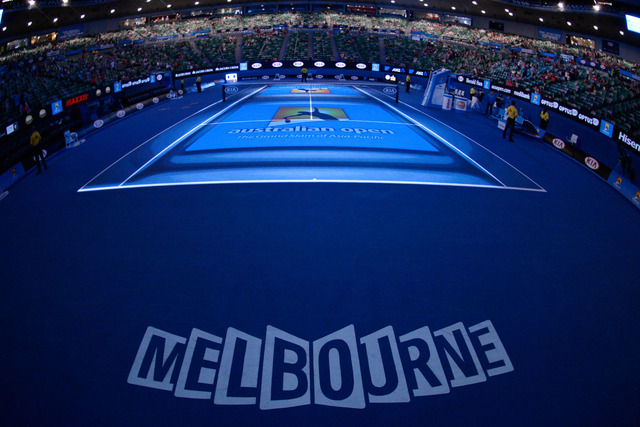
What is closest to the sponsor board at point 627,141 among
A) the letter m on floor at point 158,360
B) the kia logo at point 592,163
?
the kia logo at point 592,163

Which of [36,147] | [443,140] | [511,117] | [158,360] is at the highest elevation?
[36,147]

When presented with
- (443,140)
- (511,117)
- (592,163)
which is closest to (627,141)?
(592,163)

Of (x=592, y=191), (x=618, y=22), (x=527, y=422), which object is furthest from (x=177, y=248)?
(x=618, y=22)

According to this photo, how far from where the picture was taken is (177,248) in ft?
31.1

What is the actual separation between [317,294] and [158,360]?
10.8 feet

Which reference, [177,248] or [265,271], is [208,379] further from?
[177,248]

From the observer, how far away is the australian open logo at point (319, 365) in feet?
18.8

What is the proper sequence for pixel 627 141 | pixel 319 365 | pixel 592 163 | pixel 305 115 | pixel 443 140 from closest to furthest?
1. pixel 319 365
2. pixel 592 163
3. pixel 627 141
4. pixel 443 140
5. pixel 305 115

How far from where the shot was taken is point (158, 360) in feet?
20.5

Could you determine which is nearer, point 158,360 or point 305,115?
point 158,360

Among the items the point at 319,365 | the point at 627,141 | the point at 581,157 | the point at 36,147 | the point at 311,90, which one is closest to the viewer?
the point at 319,365

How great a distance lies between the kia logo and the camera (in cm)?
1535

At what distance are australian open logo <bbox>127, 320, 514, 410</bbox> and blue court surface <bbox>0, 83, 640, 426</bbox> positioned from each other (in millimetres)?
33

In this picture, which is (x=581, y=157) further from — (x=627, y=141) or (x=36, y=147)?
(x=36, y=147)
